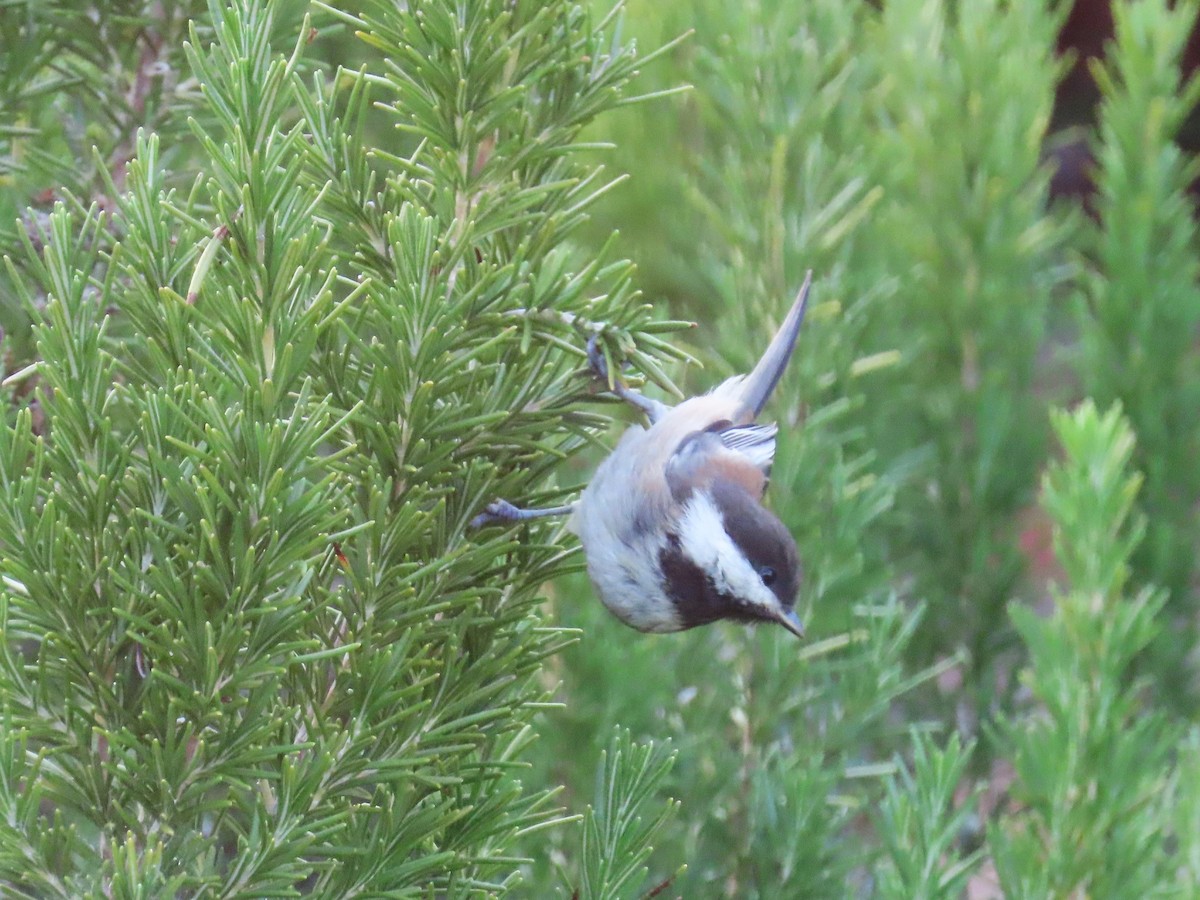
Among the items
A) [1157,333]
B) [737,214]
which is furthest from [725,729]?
[1157,333]

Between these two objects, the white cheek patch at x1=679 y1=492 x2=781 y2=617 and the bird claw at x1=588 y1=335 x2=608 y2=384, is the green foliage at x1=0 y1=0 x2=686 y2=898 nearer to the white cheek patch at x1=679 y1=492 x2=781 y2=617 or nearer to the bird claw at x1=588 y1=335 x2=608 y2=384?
the bird claw at x1=588 y1=335 x2=608 y2=384

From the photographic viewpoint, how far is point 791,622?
106 cm

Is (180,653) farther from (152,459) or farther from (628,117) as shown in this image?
(628,117)

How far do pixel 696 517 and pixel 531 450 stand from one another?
17.7 inches

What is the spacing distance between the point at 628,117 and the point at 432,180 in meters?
1.05

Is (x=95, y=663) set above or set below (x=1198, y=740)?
above

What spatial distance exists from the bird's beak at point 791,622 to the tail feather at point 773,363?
0.24 metres

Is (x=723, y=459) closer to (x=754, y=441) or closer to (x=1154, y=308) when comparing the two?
(x=754, y=441)

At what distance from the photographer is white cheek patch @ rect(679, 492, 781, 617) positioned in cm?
108

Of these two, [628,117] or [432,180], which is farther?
[628,117]

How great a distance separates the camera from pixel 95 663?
62 cm

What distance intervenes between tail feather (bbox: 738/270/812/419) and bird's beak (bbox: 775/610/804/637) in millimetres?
241

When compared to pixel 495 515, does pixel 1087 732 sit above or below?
→ below

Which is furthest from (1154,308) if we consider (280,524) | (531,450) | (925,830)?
(280,524)
